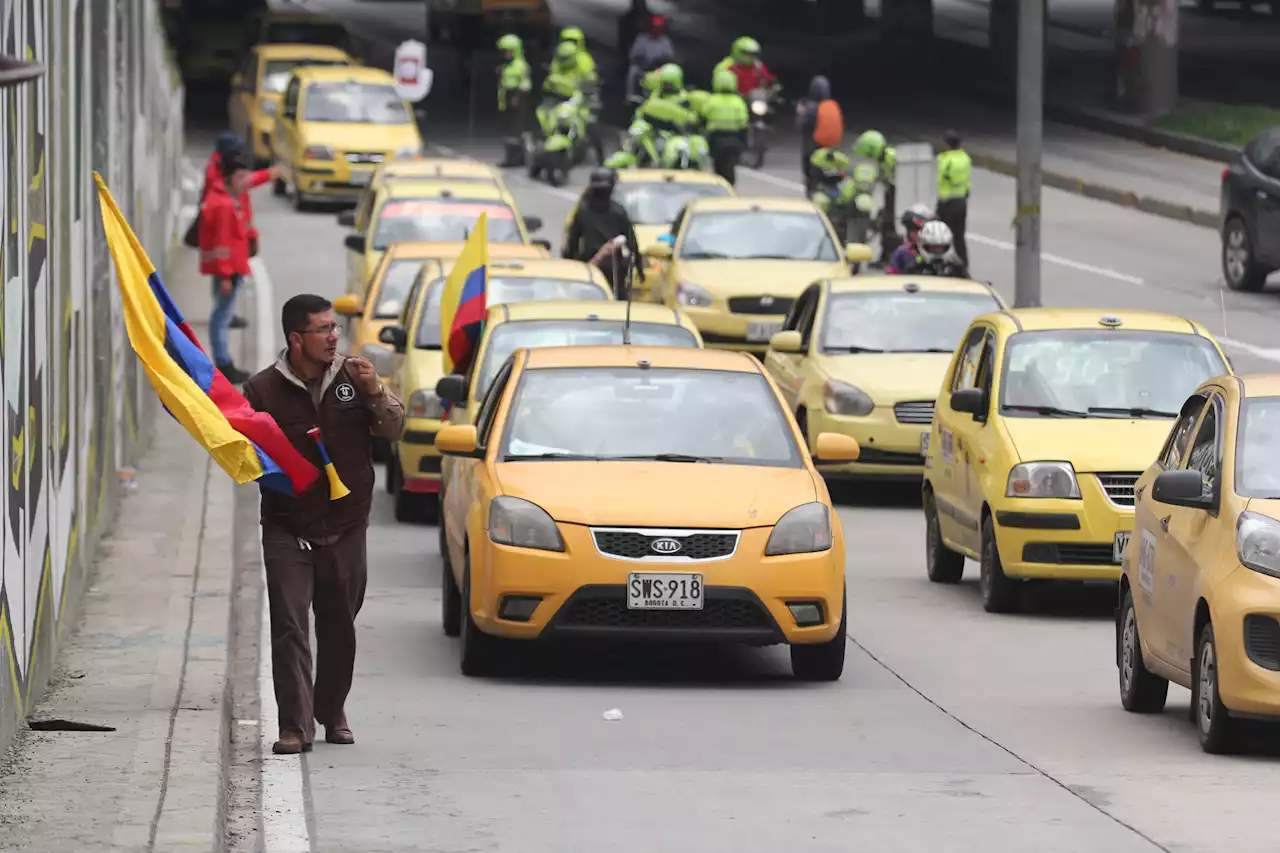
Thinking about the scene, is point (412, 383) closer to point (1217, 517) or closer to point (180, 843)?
point (1217, 517)

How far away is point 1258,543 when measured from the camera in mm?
11133

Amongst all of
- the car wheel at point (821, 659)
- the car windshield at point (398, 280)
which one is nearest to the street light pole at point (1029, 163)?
the car windshield at point (398, 280)

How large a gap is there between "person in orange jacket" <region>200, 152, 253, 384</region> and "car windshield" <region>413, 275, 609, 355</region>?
3.64 m

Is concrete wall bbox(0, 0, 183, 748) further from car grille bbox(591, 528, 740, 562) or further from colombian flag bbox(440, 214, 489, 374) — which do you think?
car grille bbox(591, 528, 740, 562)

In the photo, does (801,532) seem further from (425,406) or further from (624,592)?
(425,406)

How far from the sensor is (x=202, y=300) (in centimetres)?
3148

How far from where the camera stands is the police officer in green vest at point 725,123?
40688mm

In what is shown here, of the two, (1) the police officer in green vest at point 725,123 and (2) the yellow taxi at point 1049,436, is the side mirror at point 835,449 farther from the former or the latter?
(1) the police officer in green vest at point 725,123

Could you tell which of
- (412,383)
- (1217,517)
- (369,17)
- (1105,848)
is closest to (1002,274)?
(412,383)

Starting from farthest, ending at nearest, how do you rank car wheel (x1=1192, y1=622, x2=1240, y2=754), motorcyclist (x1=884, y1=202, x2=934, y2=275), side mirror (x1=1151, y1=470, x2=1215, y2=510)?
1. motorcyclist (x1=884, y1=202, x2=934, y2=275)
2. side mirror (x1=1151, y1=470, x2=1215, y2=510)
3. car wheel (x1=1192, y1=622, x2=1240, y2=754)

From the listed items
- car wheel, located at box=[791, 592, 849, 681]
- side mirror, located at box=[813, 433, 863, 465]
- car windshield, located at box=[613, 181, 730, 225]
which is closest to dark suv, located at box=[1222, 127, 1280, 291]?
car windshield, located at box=[613, 181, 730, 225]

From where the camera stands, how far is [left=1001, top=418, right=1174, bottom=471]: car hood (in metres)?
15.7

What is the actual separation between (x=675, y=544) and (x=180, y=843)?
4355 mm

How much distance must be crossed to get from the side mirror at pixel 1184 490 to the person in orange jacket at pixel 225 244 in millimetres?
13773
